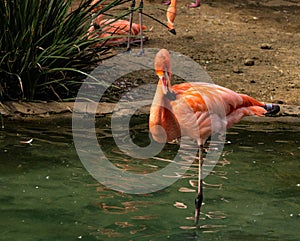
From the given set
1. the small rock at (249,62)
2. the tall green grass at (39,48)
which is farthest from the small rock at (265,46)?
the tall green grass at (39,48)

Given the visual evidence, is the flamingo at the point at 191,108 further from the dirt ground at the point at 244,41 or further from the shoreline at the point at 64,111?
the dirt ground at the point at 244,41

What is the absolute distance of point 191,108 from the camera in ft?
14.8

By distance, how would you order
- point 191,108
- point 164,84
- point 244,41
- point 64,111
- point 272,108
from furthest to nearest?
point 244,41
point 64,111
point 272,108
point 191,108
point 164,84

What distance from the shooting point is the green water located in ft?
13.0

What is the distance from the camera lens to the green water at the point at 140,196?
3963 millimetres

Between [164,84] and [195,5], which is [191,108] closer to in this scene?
[164,84]

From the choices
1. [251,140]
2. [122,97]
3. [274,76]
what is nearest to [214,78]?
[274,76]

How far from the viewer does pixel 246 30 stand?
9.10 meters

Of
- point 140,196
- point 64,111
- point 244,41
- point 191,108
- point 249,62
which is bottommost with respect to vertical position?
point 244,41

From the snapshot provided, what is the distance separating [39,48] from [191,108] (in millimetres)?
1912

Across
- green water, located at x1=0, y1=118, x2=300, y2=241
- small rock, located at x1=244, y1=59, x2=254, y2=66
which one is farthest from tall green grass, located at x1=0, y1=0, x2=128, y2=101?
small rock, located at x1=244, y1=59, x2=254, y2=66

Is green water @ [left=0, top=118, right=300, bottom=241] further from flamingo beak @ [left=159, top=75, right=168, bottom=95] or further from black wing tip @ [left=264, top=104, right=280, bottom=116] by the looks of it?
flamingo beak @ [left=159, top=75, right=168, bottom=95]

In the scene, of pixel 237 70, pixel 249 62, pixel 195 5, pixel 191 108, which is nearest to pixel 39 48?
pixel 191 108

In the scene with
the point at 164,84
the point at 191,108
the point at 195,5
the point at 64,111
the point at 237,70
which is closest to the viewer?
the point at 164,84
